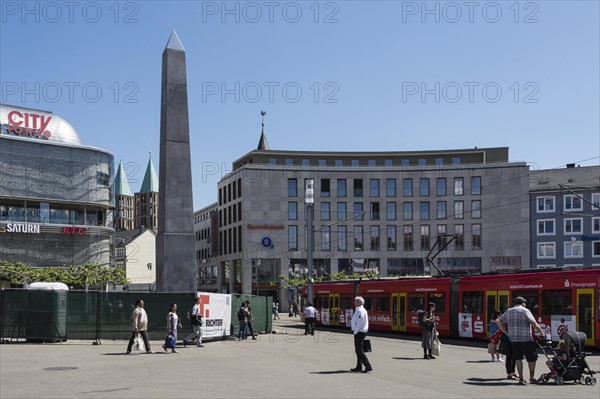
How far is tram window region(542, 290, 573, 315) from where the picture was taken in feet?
84.0

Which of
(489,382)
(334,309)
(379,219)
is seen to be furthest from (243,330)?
(379,219)

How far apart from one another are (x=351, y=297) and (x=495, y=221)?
50.7 m

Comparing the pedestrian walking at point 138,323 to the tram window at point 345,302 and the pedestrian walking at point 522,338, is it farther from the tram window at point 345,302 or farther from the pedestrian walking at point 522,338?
the tram window at point 345,302

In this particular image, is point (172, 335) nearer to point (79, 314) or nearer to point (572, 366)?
point (79, 314)

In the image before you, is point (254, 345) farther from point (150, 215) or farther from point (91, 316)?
point (150, 215)

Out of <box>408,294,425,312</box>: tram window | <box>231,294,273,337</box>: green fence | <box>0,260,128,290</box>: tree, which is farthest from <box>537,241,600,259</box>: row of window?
<box>231,294,273,337</box>: green fence

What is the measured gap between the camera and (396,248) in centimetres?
9012

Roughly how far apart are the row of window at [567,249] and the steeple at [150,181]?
118242 mm

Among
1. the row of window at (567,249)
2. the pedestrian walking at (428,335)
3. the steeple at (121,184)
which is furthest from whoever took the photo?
the steeple at (121,184)

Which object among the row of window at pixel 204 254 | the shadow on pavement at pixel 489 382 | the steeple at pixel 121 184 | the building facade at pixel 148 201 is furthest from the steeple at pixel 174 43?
the building facade at pixel 148 201

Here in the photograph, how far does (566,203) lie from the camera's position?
8850 centimetres

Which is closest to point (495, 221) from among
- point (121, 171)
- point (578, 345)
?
point (578, 345)

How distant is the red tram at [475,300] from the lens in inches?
988

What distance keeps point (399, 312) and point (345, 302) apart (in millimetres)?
6860
